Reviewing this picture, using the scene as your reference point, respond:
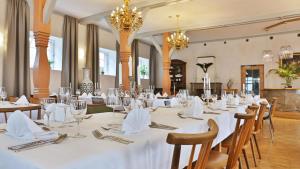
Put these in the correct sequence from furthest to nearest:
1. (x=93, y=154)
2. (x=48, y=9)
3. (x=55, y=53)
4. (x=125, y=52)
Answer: (x=55, y=53)
(x=125, y=52)
(x=48, y=9)
(x=93, y=154)

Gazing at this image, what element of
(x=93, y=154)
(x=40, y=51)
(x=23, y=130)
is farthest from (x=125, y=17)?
(x=93, y=154)

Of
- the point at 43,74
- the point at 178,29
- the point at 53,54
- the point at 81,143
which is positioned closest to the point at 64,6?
the point at 53,54

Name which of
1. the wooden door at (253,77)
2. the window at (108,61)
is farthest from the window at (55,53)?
the wooden door at (253,77)

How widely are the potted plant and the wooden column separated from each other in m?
9.01

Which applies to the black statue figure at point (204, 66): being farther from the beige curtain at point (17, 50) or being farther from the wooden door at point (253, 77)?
the beige curtain at point (17, 50)

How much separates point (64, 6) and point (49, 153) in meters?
6.98

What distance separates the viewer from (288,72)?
959 centimetres

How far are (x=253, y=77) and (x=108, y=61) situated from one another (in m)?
7.05

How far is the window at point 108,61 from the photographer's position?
9750 mm

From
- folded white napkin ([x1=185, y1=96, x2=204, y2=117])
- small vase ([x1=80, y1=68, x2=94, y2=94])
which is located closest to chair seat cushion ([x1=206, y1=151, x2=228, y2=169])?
folded white napkin ([x1=185, y1=96, x2=204, y2=117])

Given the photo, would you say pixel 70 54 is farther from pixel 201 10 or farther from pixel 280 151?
pixel 280 151

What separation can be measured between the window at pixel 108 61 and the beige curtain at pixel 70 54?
1.84 meters

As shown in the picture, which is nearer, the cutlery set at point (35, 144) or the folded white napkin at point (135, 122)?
the cutlery set at point (35, 144)

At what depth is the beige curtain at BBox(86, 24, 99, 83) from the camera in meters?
8.54
